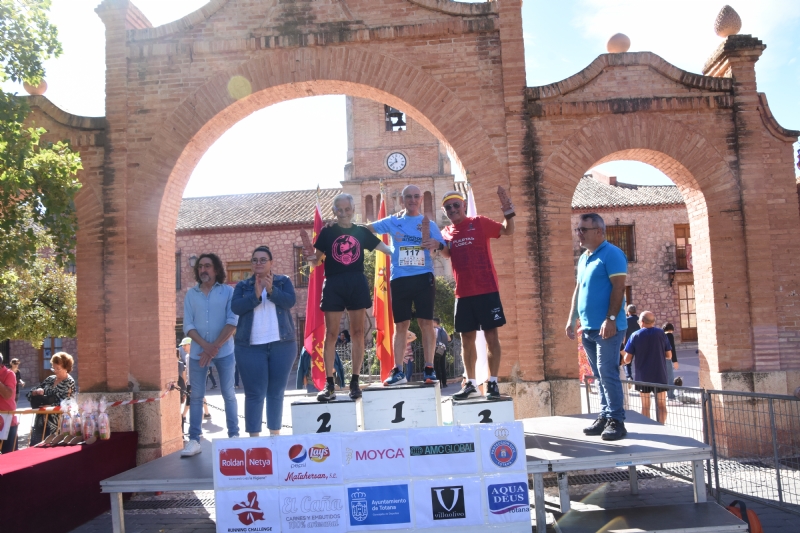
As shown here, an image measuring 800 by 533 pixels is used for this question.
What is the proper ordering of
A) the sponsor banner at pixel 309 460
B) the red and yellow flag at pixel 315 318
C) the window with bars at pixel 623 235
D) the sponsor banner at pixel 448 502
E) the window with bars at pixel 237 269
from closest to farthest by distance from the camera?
the sponsor banner at pixel 448 502 < the sponsor banner at pixel 309 460 < the red and yellow flag at pixel 315 318 < the window with bars at pixel 623 235 < the window with bars at pixel 237 269

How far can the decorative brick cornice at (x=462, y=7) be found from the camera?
8.27 m

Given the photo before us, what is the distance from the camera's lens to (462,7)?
829 cm

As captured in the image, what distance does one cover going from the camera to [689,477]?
689 centimetres

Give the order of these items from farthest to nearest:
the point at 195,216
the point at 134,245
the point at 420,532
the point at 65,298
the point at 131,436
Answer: the point at 195,216
the point at 65,298
the point at 134,245
the point at 131,436
the point at 420,532

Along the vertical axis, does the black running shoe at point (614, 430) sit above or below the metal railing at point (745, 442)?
above

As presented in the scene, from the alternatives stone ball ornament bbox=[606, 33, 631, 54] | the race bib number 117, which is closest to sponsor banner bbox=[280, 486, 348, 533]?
the race bib number 117

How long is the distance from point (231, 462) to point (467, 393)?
2024mm

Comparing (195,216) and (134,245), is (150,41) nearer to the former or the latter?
(134,245)

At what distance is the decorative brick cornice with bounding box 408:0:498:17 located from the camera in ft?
27.1

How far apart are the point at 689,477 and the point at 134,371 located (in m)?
6.74

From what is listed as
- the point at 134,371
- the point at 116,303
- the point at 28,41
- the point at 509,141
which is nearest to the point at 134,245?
the point at 116,303

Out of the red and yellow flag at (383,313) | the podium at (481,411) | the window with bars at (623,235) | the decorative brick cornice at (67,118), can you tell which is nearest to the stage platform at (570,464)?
the podium at (481,411)

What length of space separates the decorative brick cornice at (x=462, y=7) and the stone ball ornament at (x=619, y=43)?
5.52 feet

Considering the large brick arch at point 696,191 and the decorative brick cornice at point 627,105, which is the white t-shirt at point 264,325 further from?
the decorative brick cornice at point 627,105
